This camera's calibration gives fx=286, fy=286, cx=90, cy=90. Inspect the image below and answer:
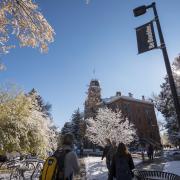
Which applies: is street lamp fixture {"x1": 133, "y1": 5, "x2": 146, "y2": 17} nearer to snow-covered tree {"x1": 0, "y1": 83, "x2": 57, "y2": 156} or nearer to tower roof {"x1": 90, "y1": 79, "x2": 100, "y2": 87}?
snow-covered tree {"x1": 0, "y1": 83, "x2": 57, "y2": 156}

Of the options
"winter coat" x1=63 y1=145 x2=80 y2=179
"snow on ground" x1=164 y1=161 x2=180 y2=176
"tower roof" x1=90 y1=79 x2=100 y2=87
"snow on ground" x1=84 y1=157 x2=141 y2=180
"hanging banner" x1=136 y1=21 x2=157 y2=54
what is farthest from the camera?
"tower roof" x1=90 y1=79 x2=100 y2=87

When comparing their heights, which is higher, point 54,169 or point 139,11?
point 139,11

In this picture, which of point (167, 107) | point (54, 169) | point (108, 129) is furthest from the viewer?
point (108, 129)

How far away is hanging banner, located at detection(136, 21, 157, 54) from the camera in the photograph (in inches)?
234

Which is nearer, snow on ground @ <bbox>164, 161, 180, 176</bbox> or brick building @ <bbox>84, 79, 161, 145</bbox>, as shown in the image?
snow on ground @ <bbox>164, 161, 180, 176</bbox>

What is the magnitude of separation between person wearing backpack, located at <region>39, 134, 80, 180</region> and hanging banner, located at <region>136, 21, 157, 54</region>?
263 cm

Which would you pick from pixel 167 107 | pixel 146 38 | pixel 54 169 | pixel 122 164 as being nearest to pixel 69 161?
pixel 54 169

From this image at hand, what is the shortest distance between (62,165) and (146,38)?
128 inches

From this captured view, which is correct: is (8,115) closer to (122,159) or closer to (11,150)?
(11,150)

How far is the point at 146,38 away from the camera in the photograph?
6.07m

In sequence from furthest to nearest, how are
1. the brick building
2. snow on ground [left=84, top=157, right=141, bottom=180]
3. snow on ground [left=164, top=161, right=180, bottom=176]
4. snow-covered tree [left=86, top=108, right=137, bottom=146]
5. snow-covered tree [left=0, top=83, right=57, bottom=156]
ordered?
the brick building < snow-covered tree [left=86, top=108, right=137, bottom=146] < snow-covered tree [left=0, top=83, right=57, bottom=156] < snow on ground [left=84, top=157, right=141, bottom=180] < snow on ground [left=164, top=161, right=180, bottom=176]

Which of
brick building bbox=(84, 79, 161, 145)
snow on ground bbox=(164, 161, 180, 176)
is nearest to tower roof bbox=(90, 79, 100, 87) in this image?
brick building bbox=(84, 79, 161, 145)

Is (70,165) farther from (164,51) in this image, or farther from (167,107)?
(167,107)

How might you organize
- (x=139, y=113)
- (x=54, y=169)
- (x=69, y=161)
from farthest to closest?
(x=139, y=113) → (x=69, y=161) → (x=54, y=169)
